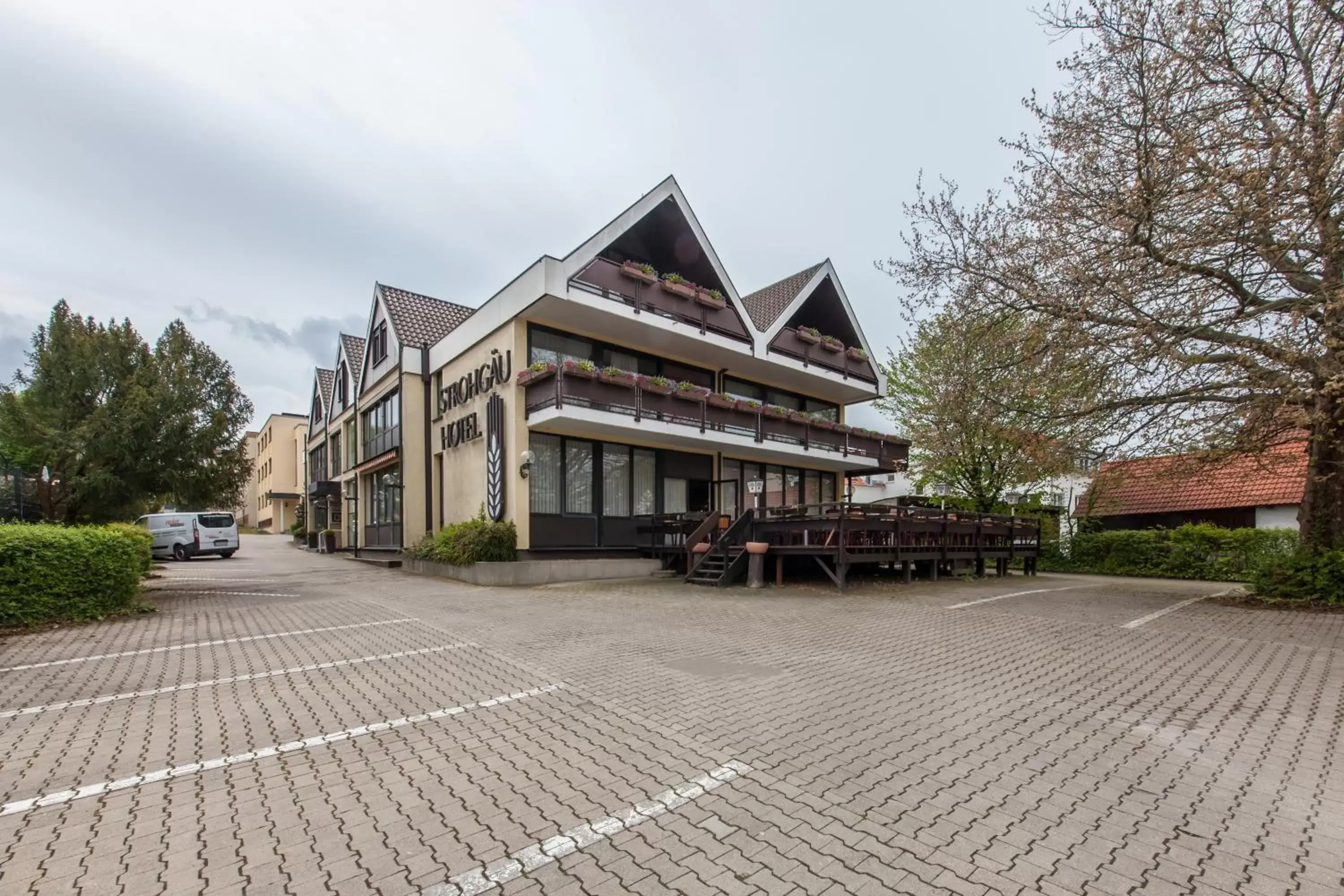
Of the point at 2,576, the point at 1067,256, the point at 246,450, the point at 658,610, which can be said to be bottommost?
the point at 658,610

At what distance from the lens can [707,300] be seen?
17922 mm

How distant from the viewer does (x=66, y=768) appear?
3.96m

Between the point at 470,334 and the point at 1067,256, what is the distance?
48.5 ft

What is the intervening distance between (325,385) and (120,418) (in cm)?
2257

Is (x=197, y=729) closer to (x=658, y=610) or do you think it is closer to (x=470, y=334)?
(x=658, y=610)

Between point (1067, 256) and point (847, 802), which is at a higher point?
point (1067, 256)

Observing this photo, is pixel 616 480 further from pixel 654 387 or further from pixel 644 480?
pixel 654 387

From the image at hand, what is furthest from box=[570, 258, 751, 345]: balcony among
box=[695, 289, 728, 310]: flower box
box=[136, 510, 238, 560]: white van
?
box=[136, 510, 238, 560]: white van

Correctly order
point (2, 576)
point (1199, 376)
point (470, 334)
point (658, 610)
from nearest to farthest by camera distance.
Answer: point (2, 576) → point (658, 610) → point (1199, 376) → point (470, 334)

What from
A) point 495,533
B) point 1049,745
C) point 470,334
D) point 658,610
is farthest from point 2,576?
point 1049,745

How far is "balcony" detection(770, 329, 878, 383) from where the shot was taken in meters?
20.9

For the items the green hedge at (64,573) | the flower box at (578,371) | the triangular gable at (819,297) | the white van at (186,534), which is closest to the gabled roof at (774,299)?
the triangular gable at (819,297)

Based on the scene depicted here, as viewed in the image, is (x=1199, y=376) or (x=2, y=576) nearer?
(x=2, y=576)

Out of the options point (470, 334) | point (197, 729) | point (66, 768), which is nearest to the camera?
point (66, 768)
